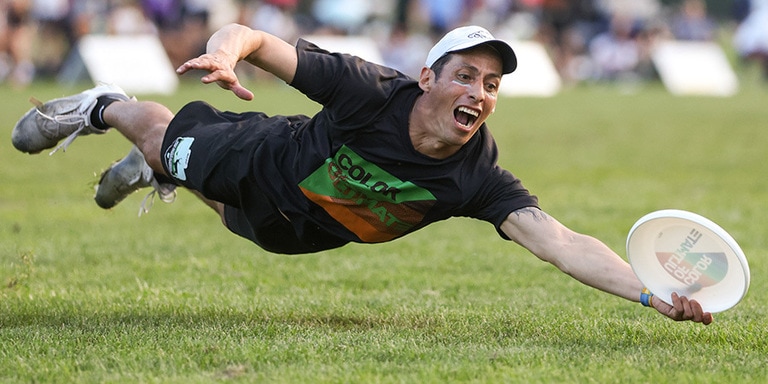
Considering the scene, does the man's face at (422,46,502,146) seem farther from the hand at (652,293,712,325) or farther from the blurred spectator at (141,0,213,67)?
the blurred spectator at (141,0,213,67)

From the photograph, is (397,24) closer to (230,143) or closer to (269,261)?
(269,261)

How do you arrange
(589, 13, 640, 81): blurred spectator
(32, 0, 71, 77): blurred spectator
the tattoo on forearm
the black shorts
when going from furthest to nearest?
(589, 13, 640, 81): blurred spectator, (32, 0, 71, 77): blurred spectator, the black shorts, the tattoo on forearm

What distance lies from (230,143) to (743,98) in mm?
21085

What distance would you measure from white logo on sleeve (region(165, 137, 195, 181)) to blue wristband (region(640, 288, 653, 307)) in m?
2.31

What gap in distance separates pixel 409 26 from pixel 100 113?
87.2 ft

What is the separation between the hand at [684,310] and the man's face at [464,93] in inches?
44.5

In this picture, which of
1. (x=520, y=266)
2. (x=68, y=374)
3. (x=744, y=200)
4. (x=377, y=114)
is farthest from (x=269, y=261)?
(x=744, y=200)

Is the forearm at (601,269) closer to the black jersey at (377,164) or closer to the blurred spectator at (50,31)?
the black jersey at (377,164)

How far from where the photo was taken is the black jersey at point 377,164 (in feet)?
17.4

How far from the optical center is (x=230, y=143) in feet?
19.1

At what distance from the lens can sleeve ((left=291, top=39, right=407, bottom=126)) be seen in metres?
5.26

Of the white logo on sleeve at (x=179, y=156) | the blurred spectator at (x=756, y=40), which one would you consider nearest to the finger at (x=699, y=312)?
the white logo on sleeve at (x=179, y=156)

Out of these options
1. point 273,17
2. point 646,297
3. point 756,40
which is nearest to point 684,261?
point 646,297

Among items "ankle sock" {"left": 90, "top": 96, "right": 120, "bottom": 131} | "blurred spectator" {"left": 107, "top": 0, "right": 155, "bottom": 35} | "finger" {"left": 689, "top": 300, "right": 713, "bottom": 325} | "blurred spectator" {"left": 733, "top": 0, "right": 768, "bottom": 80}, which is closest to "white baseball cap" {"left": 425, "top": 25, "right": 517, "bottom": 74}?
"finger" {"left": 689, "top": 300, "right": 713, "bottom": 325}
